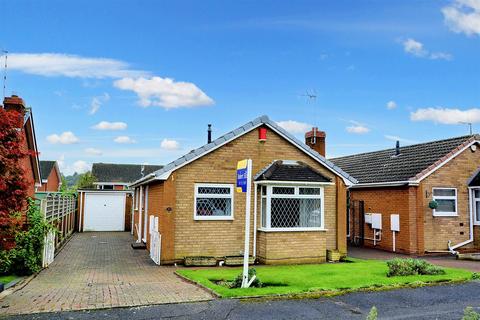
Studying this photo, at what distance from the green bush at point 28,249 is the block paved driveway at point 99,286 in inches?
19.3

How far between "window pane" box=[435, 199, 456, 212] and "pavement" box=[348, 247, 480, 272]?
1953mm

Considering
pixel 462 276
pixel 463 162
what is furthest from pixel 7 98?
pixel 463 162

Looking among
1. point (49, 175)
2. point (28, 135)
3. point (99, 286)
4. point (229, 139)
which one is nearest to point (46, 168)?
point (49, 175)

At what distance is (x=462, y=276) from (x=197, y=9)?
12304 millimetres

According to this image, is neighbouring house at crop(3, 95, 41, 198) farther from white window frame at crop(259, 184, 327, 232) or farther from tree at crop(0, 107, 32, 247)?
white window frame at crop(259, 184, 327, 232)

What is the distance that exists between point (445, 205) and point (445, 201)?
0.58 feet

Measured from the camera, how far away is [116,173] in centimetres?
5584

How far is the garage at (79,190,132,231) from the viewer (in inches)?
1138

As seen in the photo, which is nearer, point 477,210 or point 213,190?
point 213,190

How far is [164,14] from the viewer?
53.2 ft

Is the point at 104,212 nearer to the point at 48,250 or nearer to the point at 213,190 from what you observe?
the point at 48,250

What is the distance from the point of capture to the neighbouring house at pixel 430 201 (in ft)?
58.9

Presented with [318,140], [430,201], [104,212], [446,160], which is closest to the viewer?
[430,201]

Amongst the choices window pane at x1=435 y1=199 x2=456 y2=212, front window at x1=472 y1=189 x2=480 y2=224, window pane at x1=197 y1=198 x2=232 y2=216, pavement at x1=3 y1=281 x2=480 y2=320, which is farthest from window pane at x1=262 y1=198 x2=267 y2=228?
front window at x1=472 y1=189 x2=480 y2=224
